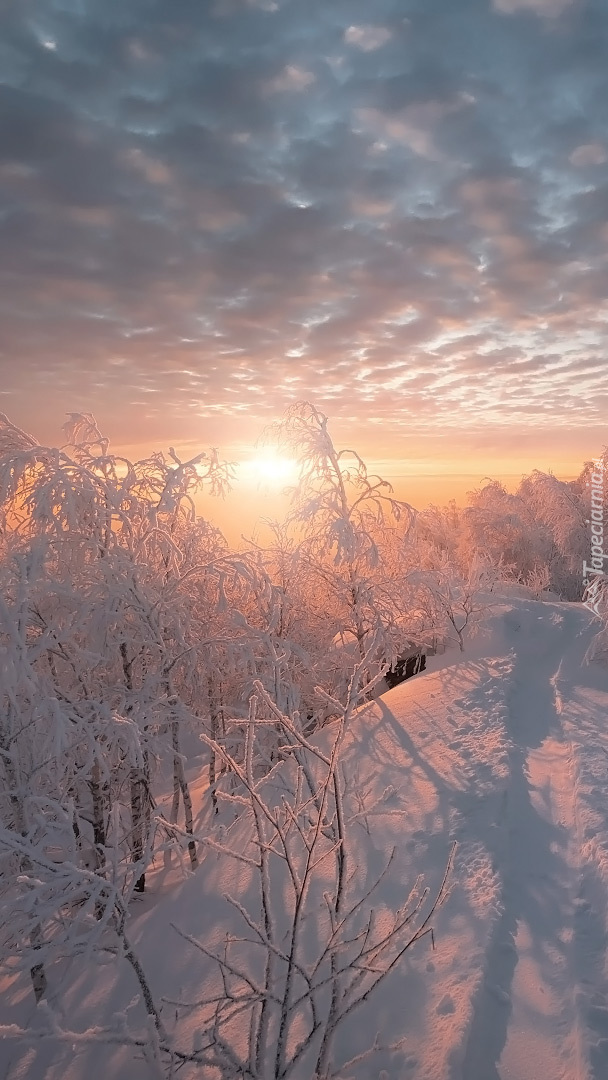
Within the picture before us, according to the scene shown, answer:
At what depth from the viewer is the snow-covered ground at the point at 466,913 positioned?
4570 millimetres

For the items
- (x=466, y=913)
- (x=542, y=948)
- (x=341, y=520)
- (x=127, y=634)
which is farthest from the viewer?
(x=341, y=520)

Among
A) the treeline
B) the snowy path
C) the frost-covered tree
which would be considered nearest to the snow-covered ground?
the snowy path

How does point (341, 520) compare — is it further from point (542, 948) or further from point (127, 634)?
point (542, 948)

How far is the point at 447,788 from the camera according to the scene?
8.10m

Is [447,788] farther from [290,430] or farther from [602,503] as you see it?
[602,503]

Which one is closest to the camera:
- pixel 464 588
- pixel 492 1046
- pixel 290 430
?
pixel 492 1046

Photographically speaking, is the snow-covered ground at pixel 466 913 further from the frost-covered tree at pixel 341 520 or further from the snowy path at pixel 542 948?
the frost-covered tree at pixel 341 520

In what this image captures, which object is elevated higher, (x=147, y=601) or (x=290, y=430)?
(x=290, y=430)

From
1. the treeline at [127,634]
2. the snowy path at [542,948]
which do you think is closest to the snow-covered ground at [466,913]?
the snowy path at [542,948]

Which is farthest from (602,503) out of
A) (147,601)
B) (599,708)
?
(147,601)

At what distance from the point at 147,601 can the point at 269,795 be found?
12.4 feet

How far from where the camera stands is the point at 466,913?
5.71 metres

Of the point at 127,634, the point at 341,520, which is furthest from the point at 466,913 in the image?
the point at 341,520

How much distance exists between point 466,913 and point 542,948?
71cm
